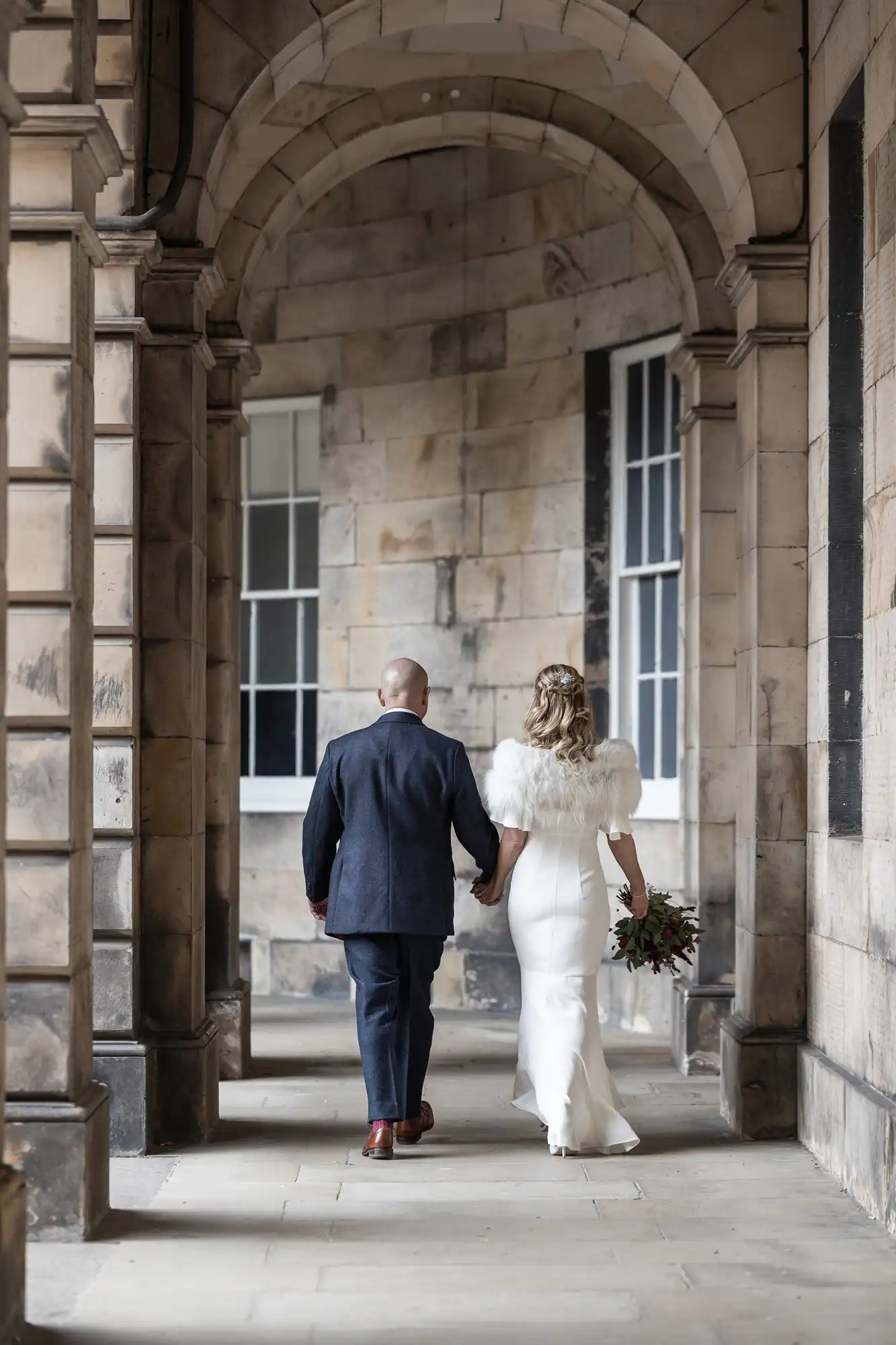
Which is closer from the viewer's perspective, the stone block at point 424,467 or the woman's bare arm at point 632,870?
the woman's bare arm at point 632,870

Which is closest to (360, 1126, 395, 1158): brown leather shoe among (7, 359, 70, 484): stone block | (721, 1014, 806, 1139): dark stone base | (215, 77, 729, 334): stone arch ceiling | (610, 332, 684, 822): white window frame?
(721, 1014, 806, 1139): dark stone base

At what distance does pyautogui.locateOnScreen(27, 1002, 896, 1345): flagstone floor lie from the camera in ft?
13.8

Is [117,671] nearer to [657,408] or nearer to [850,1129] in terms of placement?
[850,1129]

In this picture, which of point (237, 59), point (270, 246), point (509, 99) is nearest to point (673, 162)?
point (509, 99)

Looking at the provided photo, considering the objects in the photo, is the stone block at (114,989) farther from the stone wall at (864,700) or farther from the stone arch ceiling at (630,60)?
the stone arch ceiling at (630,60)

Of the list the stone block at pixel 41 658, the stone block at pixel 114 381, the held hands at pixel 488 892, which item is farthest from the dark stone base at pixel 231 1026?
the stone block at pixel 41 658

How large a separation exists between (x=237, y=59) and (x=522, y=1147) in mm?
4235

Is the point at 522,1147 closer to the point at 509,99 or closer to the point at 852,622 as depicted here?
the point at 852,622

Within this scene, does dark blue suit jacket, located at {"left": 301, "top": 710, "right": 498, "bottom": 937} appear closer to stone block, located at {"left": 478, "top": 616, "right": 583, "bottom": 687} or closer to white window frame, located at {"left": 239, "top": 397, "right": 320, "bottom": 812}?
stone block, located at {"left": 478, "top": 616, "right": 583, "bottom": 687}

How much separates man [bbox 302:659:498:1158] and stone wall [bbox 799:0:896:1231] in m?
1.26

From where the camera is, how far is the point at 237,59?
6699mm

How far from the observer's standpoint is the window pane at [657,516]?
33.0 feet

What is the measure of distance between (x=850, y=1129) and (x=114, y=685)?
9.72ft

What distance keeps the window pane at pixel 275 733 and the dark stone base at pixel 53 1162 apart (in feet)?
22.2
